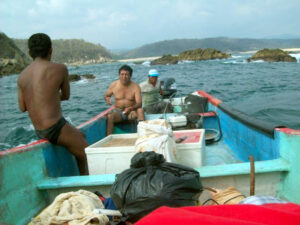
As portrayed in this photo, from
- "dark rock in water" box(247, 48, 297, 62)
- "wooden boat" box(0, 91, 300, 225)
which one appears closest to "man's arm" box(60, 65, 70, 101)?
"wooden boat" box(0, 91, 300, 225)

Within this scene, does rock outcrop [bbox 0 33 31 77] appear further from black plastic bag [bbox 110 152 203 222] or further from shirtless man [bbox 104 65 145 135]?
black plastic bag [bbox 110 152 203 222]

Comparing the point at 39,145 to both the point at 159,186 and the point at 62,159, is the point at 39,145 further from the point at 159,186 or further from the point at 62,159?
the point at 159,186

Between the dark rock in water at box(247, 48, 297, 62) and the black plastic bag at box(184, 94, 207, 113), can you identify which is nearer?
the black plastic bag at box(184, 94, 207, 113)

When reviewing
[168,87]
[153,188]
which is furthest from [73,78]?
[153,188]

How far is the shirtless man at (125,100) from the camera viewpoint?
16.5 ft

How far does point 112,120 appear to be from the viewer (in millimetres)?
4926

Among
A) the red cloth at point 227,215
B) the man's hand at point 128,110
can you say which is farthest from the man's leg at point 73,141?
the red cloth at point 227,215

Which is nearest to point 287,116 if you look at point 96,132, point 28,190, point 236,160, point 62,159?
point 236,160

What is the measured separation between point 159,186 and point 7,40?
73.6 metres

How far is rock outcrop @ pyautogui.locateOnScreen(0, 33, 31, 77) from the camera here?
51.6 meters

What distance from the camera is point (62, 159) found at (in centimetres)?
334

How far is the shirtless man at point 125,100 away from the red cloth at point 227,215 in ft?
12.3

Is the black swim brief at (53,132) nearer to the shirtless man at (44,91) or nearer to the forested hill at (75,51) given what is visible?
the shirtless man at (44,91)

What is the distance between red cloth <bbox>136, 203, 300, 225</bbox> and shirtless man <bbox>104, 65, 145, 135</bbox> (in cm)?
376
